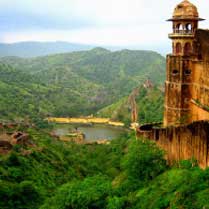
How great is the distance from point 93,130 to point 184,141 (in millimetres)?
87736

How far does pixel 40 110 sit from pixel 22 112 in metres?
14.2

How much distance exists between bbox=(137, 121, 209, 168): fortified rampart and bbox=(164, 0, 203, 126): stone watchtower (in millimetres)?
4123

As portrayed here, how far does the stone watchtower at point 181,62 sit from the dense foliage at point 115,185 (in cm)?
458

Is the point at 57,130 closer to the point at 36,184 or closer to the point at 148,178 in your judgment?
the point at 36,184

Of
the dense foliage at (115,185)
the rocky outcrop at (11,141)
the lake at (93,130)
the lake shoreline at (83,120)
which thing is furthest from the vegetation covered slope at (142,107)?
the dense foliage at (115,185)

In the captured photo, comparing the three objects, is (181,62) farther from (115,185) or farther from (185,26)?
(115,185)

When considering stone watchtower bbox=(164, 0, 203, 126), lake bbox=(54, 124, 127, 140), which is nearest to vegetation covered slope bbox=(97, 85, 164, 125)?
lake bbox=(54, 124, 127, 140)

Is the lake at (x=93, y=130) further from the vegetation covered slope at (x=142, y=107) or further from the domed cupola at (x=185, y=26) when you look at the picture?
the domed cupola at (x=185, y=26)

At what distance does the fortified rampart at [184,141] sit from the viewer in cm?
2502

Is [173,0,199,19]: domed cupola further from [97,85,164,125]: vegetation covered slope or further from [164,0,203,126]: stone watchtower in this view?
[97,85,164,125]: vegetation covered slope

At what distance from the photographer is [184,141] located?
27.5 meters

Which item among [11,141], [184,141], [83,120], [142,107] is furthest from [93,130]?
[184,141]

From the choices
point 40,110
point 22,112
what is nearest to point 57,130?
point 22,112

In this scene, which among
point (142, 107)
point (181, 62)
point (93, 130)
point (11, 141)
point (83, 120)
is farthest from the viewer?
point (83, 120)
